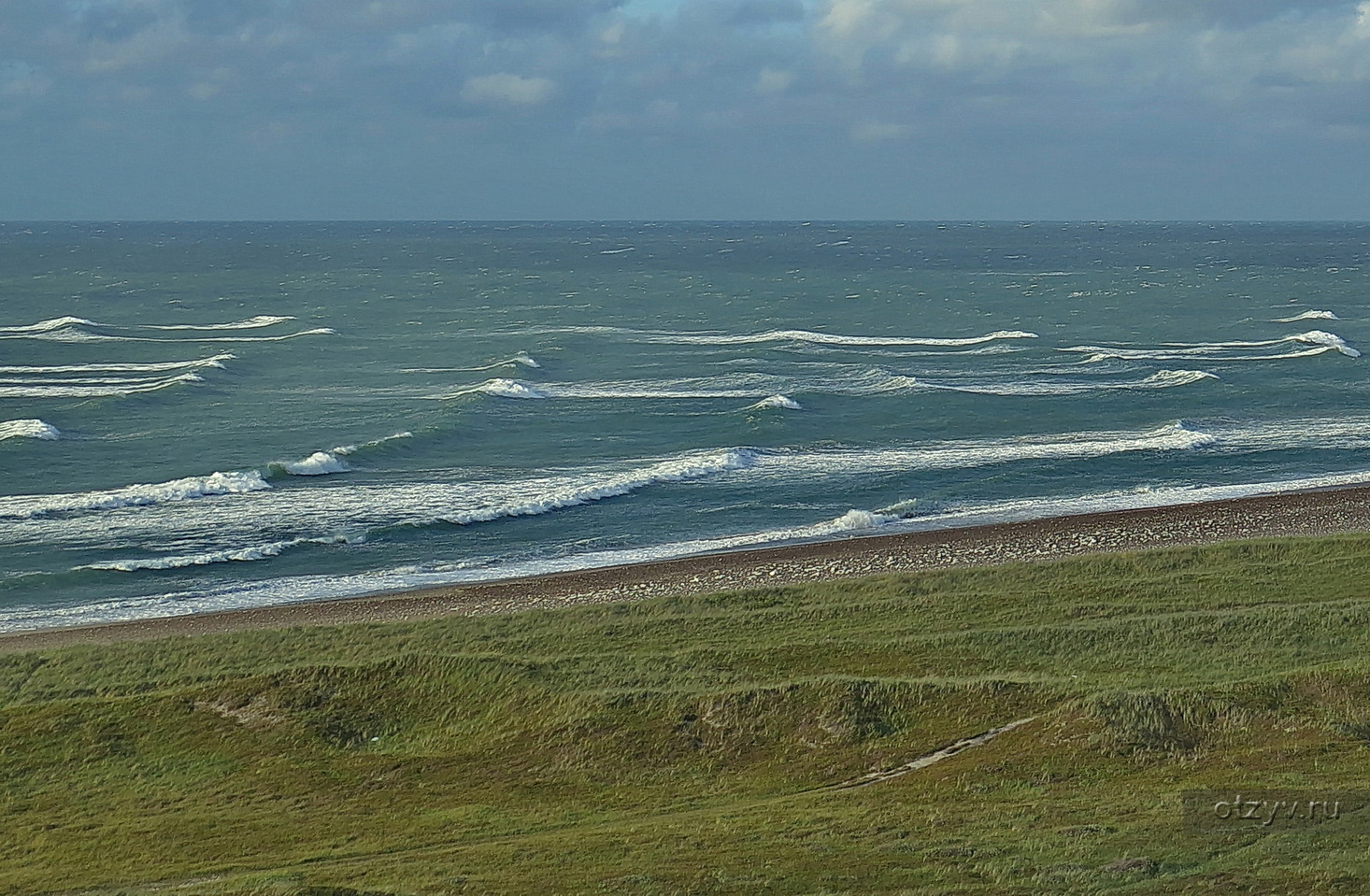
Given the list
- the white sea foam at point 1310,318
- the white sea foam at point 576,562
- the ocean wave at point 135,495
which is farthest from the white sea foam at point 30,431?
→ the white sea foam at point 1310,318

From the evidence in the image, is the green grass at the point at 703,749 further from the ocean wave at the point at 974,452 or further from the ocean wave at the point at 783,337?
the ocean wave at the point at 783,337

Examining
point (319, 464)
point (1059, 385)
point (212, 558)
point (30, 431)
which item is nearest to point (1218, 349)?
point (1059, 385)

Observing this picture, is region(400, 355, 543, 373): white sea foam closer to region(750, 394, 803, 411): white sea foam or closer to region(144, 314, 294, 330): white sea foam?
region(750, 394, 803, 411): white sea foam

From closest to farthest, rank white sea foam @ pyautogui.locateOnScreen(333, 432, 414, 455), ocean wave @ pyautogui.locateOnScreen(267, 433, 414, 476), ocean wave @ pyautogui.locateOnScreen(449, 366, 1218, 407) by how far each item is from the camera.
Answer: ocean wave @ pyautogui.locateOnScreen(267, 433, 414, 476) < white sea foam @ pyautogui.locateOnScreen(333, 432, 414, 455) < ocean wave @ pyautogui.locateOnScreen(449, 366, 1218, 407)

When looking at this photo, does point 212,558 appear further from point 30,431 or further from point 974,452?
point 974,452

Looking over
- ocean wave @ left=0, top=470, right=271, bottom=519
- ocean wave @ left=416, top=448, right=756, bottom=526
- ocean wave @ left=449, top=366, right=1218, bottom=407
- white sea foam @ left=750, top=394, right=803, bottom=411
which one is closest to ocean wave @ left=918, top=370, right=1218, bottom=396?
ocean wave @ left=449, top=366, right=1218, bottom=407
